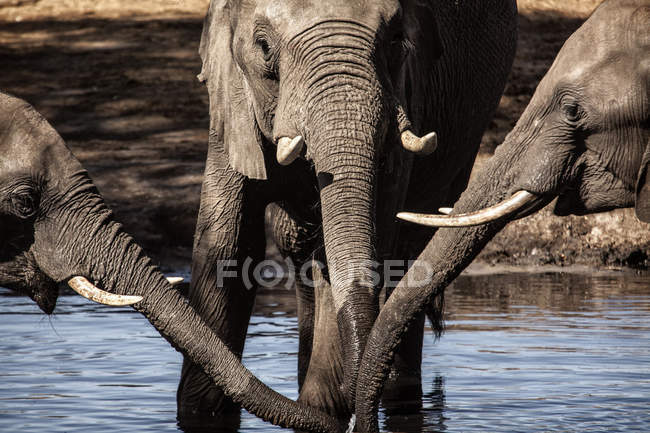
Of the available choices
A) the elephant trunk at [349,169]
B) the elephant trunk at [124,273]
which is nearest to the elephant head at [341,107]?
the elephant trunk at [349,169]

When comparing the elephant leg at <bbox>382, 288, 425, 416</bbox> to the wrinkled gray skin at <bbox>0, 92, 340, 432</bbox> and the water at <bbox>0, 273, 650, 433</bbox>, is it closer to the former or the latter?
the water at <bbox>0, 273, 650, 433</bbox>

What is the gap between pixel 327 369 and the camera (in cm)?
626

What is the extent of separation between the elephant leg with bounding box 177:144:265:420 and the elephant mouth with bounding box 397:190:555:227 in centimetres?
120

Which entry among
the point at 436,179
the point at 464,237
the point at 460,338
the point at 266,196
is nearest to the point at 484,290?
the point at 460,338

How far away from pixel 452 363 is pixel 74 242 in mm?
3211

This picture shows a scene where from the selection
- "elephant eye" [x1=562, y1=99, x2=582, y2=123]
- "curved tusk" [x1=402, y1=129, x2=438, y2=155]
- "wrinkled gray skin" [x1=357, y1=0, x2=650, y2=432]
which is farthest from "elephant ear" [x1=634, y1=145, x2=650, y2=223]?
"curved tusk" [x1=402, y1=129, x2=438, y2=155]

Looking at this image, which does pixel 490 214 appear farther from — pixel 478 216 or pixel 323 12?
pixel 323 12

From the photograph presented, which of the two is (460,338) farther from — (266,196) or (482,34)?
(266,196)

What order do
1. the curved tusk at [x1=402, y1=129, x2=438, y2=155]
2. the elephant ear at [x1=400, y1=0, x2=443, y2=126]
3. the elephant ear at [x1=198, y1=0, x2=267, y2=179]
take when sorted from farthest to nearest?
the elephant ear at [x1=400, y1=0, x2=443, y2=126], the elephant ear at [x1=198, y1=0, x2=267, y2=179], the curved tusk at [x1=402, y1=129, x2=438, y2=155]

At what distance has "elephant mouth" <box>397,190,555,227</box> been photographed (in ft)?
16.6

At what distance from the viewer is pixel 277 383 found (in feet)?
23.4

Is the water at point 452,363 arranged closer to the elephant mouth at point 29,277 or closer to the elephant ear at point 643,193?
the elephant mouth at point 29,277

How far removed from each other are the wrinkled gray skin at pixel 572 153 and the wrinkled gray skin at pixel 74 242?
1.94 feet

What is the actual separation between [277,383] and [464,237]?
221cm
